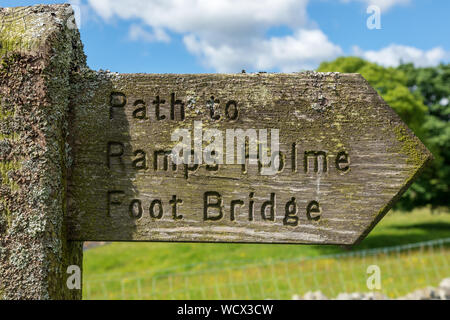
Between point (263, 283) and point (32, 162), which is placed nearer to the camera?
point (32, 162)

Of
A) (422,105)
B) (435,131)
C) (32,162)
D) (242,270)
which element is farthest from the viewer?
(435,131)

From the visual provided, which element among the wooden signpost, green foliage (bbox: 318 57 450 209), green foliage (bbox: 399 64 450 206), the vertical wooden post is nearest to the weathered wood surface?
the wooden signpost

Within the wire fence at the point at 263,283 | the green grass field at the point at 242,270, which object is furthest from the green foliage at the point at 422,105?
the wire fence at the point at 263,283

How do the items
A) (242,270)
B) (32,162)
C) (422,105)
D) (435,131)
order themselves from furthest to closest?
(435,131)
(422,105)
(242,270)
(32,162)

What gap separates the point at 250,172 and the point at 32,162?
114 cm

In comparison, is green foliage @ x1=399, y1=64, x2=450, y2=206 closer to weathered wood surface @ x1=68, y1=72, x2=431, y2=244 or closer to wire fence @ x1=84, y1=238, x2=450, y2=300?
wire fence @ x1=84, y1=238, x2=450, y2=300

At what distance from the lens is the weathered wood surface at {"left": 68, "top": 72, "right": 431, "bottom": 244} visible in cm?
225

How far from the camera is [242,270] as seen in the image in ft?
48.2

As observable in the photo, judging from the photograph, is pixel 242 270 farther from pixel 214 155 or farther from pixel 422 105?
pixel 422 105

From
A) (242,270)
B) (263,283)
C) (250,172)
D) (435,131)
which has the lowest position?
(263,283)

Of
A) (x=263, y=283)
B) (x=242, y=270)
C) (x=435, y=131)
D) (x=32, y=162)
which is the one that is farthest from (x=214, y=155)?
(x=435, y=131)

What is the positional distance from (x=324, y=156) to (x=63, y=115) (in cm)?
142

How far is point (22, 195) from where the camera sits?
7.16 feet
